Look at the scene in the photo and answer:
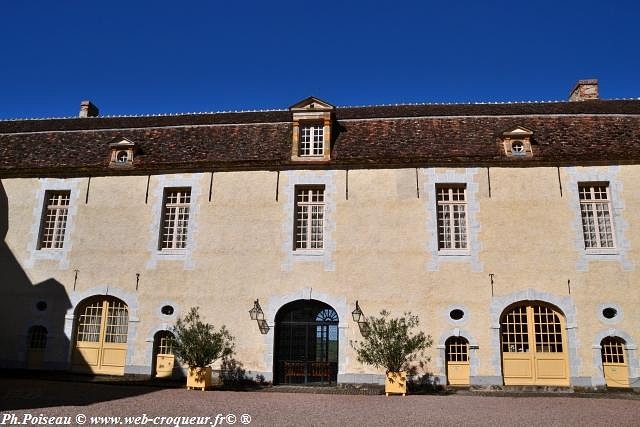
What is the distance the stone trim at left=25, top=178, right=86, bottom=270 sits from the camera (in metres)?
14.6

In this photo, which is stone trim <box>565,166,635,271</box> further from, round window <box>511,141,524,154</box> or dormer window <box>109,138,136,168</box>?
dormer window <box>109,138,136,168</box>

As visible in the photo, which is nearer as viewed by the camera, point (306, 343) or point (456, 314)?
point (456, 314)

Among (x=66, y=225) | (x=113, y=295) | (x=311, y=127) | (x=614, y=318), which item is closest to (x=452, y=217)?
(x=614, y=318)

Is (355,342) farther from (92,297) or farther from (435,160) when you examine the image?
(92,297)

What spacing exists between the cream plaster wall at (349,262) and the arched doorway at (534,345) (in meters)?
0.29

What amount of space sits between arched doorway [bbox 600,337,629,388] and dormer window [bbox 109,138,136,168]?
13.0 m

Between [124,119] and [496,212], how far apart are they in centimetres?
1242

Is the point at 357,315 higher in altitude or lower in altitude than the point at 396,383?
higher

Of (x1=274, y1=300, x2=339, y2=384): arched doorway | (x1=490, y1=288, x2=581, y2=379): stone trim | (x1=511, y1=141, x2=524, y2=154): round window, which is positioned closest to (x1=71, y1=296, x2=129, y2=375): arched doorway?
(x1=274, y1=300, x2=339, y2=384): arched doorway

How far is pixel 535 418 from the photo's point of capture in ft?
29.2

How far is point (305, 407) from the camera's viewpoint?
32.0ft

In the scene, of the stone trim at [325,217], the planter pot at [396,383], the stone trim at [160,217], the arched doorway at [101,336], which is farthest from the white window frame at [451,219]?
the arched doorway at [101,336]

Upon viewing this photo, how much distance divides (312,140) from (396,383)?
21.7ft

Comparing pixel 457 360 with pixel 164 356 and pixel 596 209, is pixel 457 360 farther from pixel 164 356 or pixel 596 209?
pixel 164 356
